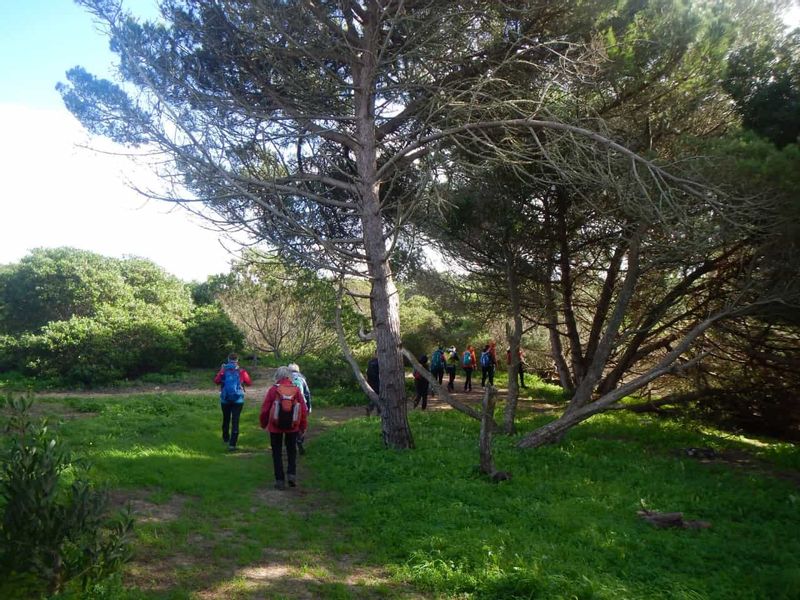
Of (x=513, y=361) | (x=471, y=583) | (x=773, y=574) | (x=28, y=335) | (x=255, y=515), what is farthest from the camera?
(x=28, y=335)

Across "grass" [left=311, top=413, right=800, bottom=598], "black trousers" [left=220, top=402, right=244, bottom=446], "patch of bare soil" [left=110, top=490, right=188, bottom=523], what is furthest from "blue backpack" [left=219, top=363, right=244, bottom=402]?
"patch of bare soil" [left=110, top=490, right=188, bottom=523]

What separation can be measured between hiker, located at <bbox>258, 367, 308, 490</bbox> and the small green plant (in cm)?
333

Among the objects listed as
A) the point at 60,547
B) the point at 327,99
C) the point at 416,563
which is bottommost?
the point at 416,563

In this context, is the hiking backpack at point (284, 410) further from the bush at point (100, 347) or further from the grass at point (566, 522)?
the bush at point (100, 347)

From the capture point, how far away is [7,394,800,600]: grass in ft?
15.1

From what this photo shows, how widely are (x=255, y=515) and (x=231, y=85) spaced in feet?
22.5

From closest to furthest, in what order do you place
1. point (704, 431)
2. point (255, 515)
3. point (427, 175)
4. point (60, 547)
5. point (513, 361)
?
1. point (60, 547)
2. point (255, 515)
3. point (427, 175)
4. point (513, 361)
5. point (704, 431)

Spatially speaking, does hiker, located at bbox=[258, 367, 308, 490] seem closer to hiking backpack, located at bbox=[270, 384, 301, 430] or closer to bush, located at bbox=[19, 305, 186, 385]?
hiking backpack, located at bbox=[270, 384, 301, 430]

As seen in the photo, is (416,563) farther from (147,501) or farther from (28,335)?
(28,335)

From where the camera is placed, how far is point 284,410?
7.43 meters

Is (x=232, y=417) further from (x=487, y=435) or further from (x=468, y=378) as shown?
(x=468, y=378)

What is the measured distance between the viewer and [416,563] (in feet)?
16.5

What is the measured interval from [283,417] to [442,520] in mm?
2530

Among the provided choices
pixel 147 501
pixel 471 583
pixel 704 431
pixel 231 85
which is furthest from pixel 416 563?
pixel 704 431
